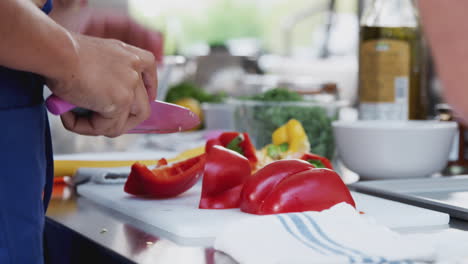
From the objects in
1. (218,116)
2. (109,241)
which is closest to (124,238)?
(109,241)

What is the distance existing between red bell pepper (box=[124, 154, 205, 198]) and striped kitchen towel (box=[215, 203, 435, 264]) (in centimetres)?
32

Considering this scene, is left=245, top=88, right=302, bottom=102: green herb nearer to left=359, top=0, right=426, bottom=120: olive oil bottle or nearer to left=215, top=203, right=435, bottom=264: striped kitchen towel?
left=359, top=0, right=426, bottom=120: olive oil bottle

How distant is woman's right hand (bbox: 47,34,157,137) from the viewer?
2.43 feet

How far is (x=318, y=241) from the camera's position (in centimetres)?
69

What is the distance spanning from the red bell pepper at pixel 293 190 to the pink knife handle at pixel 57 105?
0.26 m

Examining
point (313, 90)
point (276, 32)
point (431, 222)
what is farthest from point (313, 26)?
point (431, 222)

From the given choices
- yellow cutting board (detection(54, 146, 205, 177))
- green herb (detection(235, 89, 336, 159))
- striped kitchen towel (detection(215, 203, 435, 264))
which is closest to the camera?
striped kitchen towel (detection(215, 203, 435, 264))

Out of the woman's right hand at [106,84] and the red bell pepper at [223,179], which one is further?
the red bell pepper at [223,179]


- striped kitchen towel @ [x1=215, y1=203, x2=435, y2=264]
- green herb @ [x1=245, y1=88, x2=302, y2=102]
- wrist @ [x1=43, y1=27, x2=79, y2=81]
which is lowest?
striped kitchen towel @ [x1=215, y1=203, x2=435, y2=264]

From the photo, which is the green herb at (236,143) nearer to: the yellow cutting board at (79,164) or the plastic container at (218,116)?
the yellow cutting board at (79,164)

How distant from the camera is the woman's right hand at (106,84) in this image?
741 millimetres

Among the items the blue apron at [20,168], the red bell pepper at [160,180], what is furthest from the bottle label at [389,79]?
the blue apron at [20,168]

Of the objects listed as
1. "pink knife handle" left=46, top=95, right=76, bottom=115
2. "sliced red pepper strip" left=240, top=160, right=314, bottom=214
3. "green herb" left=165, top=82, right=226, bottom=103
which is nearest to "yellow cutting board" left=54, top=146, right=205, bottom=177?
"sliced red pepper strip" left=240, top=160, right=314, bottom=214

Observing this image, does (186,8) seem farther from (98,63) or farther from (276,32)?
→ (98,63)
